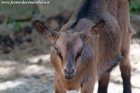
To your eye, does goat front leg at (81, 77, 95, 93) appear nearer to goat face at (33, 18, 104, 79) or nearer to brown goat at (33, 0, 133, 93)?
brown goat at (33, 0, 133, 93)

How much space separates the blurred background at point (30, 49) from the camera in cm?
760

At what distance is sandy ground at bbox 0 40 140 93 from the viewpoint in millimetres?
7449

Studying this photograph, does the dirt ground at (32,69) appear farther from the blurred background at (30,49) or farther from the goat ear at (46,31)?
the goat ear at (46,31)

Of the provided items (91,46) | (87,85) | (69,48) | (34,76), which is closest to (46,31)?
(69,48)

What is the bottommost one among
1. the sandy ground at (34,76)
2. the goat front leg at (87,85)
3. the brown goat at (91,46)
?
the sandy ground at (34,76)

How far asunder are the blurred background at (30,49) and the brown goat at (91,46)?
878 millimetres

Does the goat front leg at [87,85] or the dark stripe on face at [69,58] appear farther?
the goat front leg at [87,85]

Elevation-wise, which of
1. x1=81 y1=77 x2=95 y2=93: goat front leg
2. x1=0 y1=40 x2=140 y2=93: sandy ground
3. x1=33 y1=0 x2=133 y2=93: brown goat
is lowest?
x1=0 y1=40 x2=140 y2=93: sandy ground

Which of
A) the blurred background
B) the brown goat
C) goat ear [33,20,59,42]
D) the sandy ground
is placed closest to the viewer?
the brown goat

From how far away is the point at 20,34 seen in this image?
897 centimetres

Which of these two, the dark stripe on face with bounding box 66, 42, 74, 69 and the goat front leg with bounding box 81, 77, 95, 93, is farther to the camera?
the goat front leg with bounding box 81, 77, 95, 93

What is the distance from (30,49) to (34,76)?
36.7 inches

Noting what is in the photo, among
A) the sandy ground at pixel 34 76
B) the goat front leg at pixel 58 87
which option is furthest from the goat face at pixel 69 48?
the sandy ground at pixel 34 76

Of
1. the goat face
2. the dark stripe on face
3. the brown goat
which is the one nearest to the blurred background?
the brown goat
